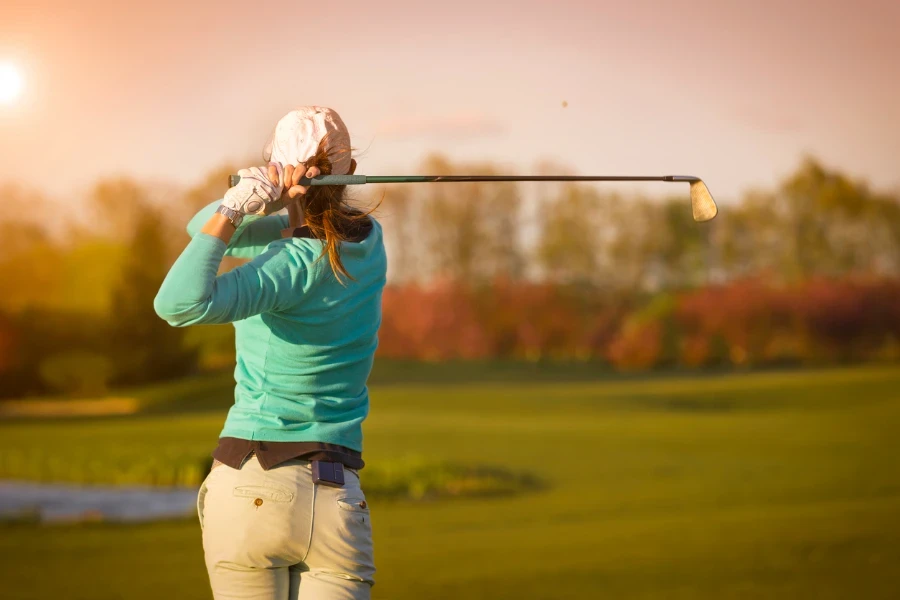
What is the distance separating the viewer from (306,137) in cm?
124

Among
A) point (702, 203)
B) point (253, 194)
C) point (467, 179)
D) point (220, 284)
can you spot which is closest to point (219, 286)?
point (220, 284)

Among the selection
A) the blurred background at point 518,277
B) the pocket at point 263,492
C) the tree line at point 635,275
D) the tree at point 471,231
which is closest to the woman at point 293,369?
the pocket at point 263,492

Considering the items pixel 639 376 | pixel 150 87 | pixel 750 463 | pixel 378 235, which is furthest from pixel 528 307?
pixel 378 235

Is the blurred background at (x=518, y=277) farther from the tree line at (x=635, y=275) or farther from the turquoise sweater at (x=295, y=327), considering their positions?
the turquoise sweater at (x=295, y=327)

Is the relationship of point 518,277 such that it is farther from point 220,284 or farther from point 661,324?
point 220,284

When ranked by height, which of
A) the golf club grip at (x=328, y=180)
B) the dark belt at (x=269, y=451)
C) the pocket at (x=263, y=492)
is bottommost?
the pocket at (x=263, y=492)

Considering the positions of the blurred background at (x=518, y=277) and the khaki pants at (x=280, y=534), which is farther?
the blurred background at (x=518, y=277)

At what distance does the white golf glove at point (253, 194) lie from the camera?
3.76 feet

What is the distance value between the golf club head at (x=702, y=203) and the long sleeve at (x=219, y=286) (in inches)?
30.8

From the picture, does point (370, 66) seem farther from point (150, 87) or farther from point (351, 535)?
point (351, 535)

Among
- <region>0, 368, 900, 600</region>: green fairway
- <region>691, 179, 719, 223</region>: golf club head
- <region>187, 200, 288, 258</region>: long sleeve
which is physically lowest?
<region>0, 368, 900, 600</region>: green fairway

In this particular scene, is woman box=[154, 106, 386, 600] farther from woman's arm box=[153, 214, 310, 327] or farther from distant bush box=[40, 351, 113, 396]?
distant bush box=[40, 351, 113, 396]

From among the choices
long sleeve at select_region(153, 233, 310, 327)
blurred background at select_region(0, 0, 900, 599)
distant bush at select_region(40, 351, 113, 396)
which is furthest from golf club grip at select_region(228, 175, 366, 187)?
distant bush at select_region(40, 351, 113, 396)

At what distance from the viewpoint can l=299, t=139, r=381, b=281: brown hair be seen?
1.21 meters
